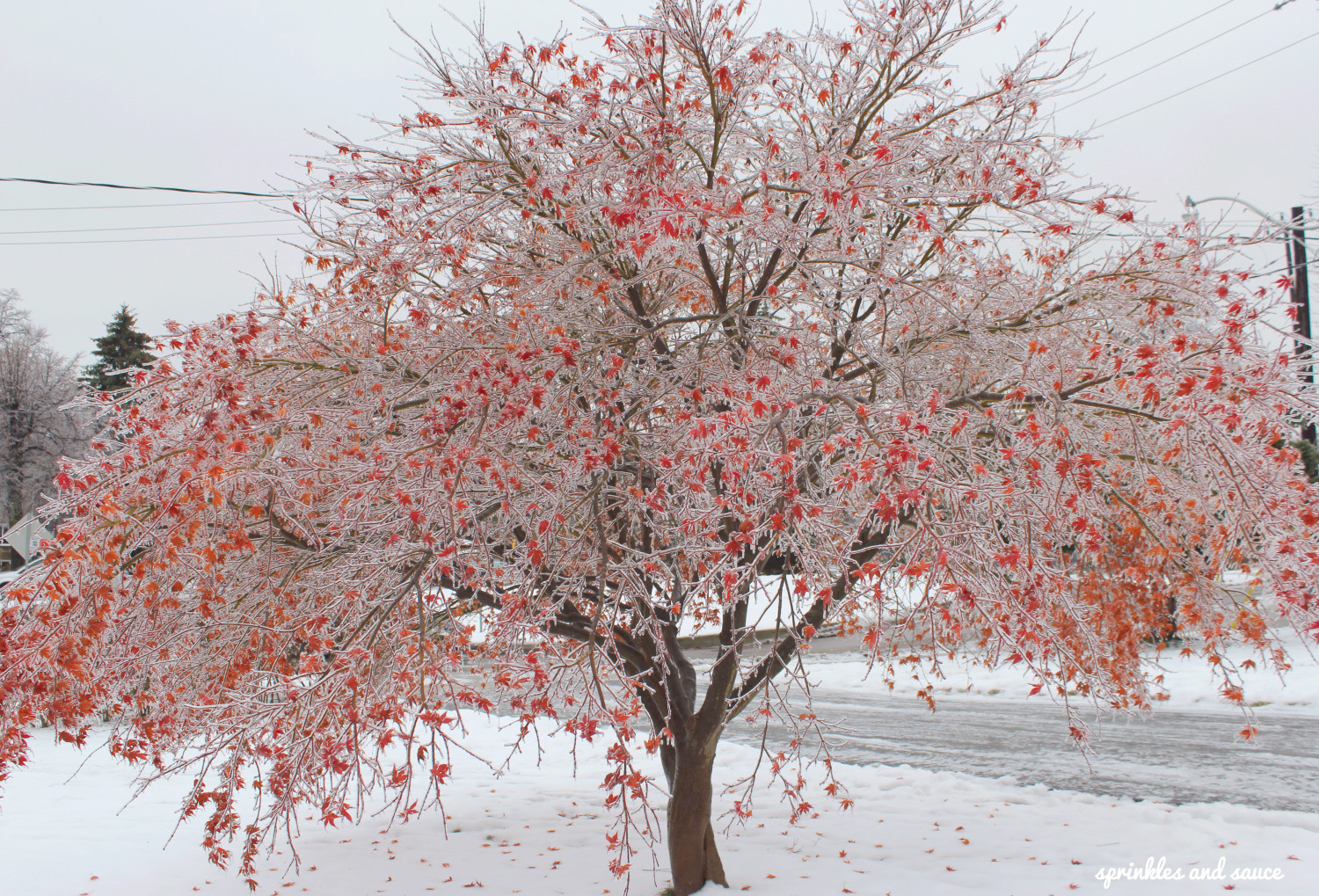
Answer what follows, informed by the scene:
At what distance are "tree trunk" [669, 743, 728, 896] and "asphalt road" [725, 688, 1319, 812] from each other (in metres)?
1.69

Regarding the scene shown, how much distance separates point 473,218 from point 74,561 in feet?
7.39

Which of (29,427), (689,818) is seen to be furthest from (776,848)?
(29,427)

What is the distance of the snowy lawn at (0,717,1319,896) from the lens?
563 centimetres

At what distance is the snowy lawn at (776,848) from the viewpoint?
18.5 feet

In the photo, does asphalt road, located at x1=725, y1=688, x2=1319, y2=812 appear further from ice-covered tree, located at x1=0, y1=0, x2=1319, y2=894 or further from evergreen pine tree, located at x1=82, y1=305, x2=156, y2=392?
evergreen pine tree, located at x1=82, y1=305, x2=156, y2=392

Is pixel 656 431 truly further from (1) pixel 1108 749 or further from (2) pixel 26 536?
(1) pixel 1108 749

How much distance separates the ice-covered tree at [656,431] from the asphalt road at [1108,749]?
3.02 metres

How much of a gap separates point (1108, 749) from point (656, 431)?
7526 millimetres

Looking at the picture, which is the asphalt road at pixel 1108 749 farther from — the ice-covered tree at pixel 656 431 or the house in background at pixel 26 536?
the house in background at pixel 26 536

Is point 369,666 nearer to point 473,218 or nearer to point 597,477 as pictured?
point 597,477

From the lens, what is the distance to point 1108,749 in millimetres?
9312

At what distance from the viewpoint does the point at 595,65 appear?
4.67m

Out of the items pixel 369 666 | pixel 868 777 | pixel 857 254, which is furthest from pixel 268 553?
pixel 868 777

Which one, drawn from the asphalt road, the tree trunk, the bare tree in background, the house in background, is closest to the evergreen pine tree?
the bare tree in background
